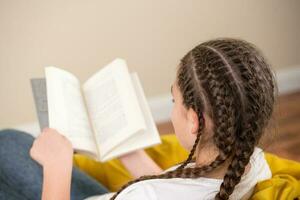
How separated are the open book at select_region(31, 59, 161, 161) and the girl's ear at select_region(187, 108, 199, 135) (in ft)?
0.74

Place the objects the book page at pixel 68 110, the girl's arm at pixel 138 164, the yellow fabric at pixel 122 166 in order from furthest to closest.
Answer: the yellow fabric at pixel 122 166, the girl's arm at pixel 138 164, the book page at pixel 68 110

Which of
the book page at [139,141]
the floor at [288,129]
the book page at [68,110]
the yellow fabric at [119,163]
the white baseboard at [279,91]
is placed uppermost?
the book page at [68,110]

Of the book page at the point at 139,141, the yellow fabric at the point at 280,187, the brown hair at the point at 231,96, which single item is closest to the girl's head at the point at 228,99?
the brown hair at the point at 231,96

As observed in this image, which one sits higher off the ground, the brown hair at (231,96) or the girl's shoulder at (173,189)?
the brown hair at (231,96)

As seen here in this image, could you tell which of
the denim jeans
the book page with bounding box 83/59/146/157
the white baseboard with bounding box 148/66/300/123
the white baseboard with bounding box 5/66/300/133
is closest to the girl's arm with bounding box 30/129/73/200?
the book page with bounding box 83/59/146/157

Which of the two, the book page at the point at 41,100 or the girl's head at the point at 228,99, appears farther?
the book page at the point at 41,100

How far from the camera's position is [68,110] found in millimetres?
955

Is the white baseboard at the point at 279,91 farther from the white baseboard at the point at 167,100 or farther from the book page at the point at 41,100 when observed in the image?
the book page at the point at 41,100

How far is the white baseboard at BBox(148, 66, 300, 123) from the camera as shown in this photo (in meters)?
2.02

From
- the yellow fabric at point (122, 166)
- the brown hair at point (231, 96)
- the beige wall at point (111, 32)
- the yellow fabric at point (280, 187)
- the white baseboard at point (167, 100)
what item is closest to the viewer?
the brown hair at point (231, 96)

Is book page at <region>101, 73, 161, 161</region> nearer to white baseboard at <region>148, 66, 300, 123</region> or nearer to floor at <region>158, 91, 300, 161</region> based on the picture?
floor at <region>158, 91, 300, 161</region>

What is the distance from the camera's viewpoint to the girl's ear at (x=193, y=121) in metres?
0.69

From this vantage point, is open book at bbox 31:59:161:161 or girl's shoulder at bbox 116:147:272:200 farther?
open book at bbox 31:59:161:161

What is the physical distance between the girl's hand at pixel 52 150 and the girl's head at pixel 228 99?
0.90 feet
